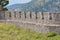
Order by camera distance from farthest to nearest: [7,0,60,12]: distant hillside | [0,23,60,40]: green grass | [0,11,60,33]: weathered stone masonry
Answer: [7,0,60,12]: distant hillside, [0,11,60,33]: weathered stone masonry, [0,23,60,40]: green grass

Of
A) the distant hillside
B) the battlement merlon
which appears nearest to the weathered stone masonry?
the battlement merlon

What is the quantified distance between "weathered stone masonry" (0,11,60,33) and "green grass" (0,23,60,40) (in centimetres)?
31

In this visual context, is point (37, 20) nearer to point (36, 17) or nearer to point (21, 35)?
point (36, 17)

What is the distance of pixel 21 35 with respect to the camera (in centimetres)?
982

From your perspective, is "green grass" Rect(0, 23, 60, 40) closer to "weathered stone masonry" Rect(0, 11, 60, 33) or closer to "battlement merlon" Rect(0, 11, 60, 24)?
"weathered stone masonry" Rect(0, 11, 60, 33)

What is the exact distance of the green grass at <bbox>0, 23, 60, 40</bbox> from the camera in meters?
9.45

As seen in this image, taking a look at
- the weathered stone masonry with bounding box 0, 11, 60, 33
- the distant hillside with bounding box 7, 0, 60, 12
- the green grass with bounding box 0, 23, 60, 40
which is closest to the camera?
the green grass with bounding box 0, 23, 60, 40

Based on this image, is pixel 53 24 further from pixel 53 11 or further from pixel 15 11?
pixel 15 11

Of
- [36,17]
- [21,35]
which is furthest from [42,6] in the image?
[21,35]

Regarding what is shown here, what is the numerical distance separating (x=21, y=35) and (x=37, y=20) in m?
1.63

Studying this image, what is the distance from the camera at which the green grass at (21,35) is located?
31.0ft

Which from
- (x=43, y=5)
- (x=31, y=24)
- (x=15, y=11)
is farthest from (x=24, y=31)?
(x=15, y=11)

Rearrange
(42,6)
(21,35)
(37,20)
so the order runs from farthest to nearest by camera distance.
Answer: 1. (37,20)
2. (42,6)
3. (21,35)

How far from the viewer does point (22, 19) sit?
12023 mm
